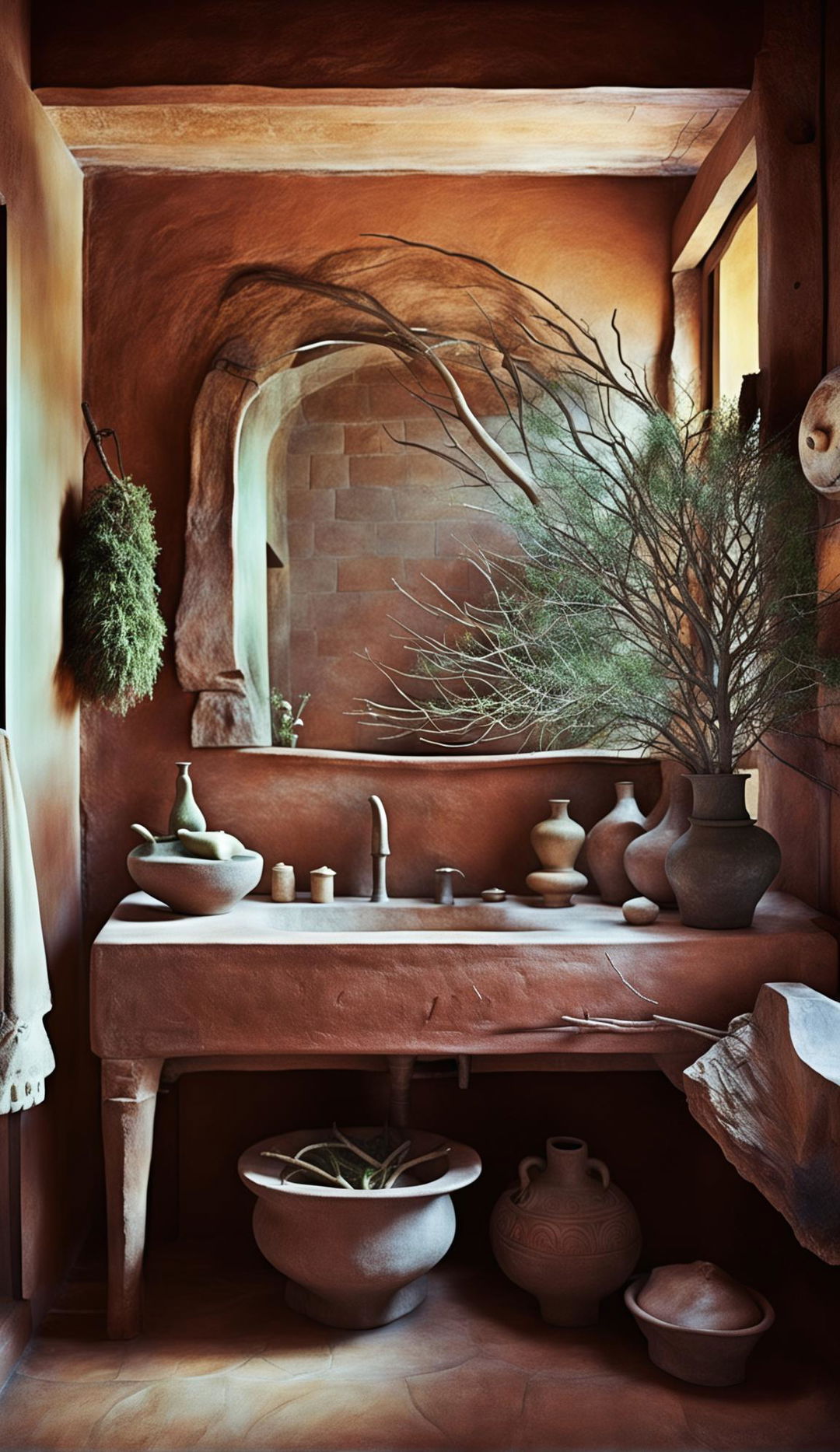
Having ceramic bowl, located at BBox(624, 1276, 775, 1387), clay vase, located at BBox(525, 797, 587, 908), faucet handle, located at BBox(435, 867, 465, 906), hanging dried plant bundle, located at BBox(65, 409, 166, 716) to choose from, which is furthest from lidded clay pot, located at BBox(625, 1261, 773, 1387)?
hanging dried plant bundle, located at BBox(65, 409, 166, 716)

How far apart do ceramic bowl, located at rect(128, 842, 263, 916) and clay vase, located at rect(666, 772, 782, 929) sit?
1186 mm

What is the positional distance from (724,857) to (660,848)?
369 millimetres

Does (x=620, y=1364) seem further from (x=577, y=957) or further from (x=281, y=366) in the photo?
(x=281, y=366)

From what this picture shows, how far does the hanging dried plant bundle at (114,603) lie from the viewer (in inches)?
133

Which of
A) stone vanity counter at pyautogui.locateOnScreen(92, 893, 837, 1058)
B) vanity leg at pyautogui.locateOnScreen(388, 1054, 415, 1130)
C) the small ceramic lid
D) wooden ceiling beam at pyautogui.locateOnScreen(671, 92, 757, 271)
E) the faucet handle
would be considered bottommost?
the small ceramic lid

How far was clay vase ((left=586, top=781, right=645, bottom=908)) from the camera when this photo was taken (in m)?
3.48

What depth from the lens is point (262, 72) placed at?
10.4 feet

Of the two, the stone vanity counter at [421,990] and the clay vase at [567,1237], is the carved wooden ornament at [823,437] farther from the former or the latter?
the clay vase at [567,1237]

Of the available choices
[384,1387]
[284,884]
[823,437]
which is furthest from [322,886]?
[823,437]

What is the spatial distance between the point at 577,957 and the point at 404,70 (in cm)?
233

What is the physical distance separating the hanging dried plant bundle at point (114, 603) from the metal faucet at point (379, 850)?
0.77 m

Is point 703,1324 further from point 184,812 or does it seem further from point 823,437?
point 823,437

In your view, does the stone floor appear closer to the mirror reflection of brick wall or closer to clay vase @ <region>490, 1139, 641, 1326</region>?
clay vase @ <region>490, 1139, 641, 1326</region>

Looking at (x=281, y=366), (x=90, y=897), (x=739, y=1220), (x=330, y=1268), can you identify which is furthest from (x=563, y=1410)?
(x=281, y=366)
